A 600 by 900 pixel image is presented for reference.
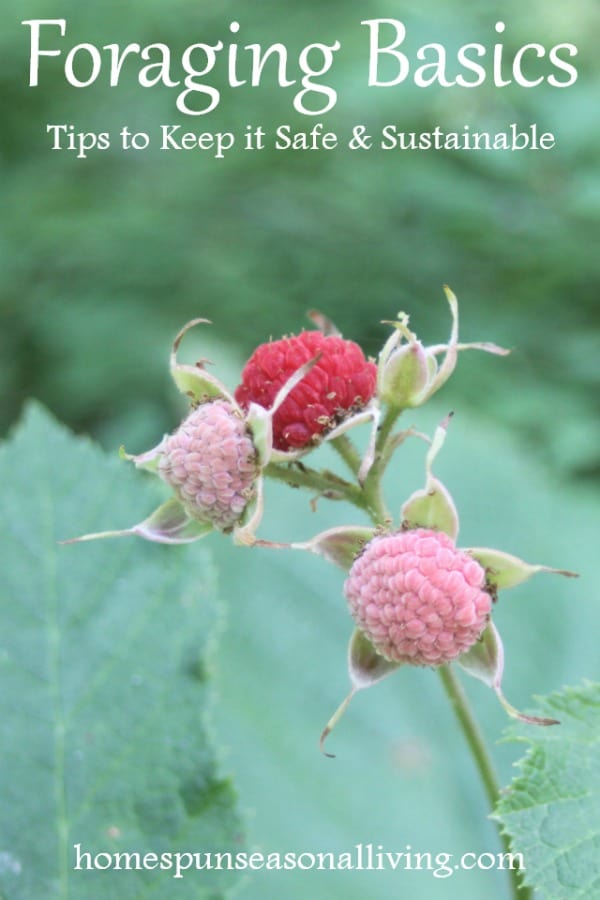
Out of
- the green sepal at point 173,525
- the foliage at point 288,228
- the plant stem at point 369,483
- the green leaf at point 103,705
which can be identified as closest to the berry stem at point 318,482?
the plant stem at point 369,483

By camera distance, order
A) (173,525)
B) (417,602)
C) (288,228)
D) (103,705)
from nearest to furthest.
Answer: (417,602) < (173,525) < (103,705) < (288,228)

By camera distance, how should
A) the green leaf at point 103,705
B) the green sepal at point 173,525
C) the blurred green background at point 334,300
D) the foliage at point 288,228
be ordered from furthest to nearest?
1. the foliage at point 288,228
2. the blurred green background at point 334,300
3. the green leaf at point 103,705
4. the green sepal at point 173,525

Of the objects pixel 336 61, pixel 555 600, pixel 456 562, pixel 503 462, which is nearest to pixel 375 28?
pixel 336 61

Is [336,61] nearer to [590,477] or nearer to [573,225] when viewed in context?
[573,225]

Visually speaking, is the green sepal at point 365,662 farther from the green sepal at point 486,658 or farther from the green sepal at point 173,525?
Result: the green sepal at point 173,525

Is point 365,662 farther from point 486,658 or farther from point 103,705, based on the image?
point 103,705

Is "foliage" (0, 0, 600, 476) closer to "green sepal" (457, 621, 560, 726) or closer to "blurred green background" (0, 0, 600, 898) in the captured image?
"blurred green background" (0, 0, 600, 898)

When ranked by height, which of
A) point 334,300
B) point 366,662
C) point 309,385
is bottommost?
point 334,300

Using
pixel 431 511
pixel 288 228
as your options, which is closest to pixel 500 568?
pixel 431 511

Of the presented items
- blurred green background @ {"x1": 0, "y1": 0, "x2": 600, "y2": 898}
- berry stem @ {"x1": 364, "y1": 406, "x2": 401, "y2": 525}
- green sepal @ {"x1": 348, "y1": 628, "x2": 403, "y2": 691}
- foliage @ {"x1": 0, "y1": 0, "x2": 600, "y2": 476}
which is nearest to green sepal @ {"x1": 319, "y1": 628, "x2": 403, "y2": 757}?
green sepal @ {"x1": 348, "y1": 628, "x2": 403, "y2": 691}
